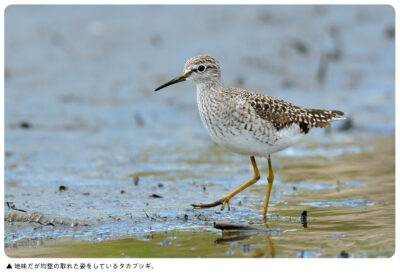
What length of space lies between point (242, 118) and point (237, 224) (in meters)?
1.29

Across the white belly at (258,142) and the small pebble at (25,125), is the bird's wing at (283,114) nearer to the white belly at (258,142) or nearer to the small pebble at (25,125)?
the white belly at (258,142)

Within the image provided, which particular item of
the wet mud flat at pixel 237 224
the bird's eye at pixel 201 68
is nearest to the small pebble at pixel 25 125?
the wet mud flat at pixel 237 224

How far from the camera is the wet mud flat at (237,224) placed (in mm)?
7324

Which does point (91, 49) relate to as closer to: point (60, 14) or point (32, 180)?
point (60, 14)

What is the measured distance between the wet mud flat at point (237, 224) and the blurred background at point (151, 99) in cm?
4

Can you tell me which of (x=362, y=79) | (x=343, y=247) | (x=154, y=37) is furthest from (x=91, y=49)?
(x=343, y=247)

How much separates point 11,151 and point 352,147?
226 inches

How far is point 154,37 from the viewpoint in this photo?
16.5 m

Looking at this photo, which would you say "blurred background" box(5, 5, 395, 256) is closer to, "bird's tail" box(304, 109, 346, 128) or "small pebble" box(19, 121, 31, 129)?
"small pebble" box(19, 121, 31, 129)

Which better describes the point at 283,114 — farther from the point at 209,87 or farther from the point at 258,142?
the point at 209,87

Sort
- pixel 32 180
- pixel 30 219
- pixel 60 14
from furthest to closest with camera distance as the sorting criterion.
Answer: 1. pixel 60 14
2. pixel 32 180
3. pixel 30 219

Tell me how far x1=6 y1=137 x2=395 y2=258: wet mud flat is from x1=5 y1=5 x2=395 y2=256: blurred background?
44 millimetres

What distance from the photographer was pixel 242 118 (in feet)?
27.9

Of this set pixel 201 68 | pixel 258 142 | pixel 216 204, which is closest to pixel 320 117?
pixel 258 142
